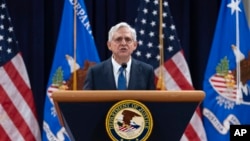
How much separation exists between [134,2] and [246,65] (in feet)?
4.86

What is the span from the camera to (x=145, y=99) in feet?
6.47

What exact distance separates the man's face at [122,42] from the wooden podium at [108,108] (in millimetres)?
917

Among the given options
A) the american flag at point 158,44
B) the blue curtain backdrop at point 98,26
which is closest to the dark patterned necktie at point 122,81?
the american flag at point 158,44

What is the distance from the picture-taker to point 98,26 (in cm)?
573

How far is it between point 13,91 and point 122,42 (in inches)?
110

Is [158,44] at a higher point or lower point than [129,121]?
lower

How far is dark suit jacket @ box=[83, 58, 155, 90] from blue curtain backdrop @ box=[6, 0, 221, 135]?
9.31 ft

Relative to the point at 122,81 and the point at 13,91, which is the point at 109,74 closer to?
the point at 122,81

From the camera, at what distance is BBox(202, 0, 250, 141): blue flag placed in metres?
5.34

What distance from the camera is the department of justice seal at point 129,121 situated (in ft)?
6.43

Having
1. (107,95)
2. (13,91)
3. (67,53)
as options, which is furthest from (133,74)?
(13,91)

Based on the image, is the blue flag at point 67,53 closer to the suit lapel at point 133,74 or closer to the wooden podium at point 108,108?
the suit lapel at point 133,74

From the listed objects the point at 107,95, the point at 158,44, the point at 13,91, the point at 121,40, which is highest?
the point at 121,40

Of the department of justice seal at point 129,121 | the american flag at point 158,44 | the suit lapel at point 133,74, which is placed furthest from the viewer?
the american flag at point 158,44
